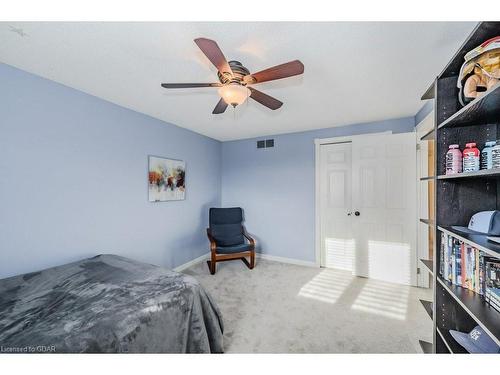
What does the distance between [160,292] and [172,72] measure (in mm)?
1740

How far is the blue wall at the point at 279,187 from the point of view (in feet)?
11.3

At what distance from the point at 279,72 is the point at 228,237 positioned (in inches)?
110

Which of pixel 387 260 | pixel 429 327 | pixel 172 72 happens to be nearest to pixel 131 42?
pixel 172 72

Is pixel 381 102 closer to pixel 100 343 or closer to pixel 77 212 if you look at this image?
pixel 100 343

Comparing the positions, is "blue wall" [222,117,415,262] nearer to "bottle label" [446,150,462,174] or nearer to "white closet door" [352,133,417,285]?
"white closet door" [352,133,417,285]

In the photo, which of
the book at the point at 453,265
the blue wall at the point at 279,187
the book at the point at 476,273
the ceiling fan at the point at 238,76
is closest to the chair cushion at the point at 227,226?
the blue wall at the point at 279,187

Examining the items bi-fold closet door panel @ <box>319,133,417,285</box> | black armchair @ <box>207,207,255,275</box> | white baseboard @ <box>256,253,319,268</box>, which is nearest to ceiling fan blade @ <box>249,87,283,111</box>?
bi-fold closet door panel @ <box>319,133,417,285</box>

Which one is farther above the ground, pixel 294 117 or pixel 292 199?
pixel 294 117

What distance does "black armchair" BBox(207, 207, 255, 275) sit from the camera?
124 inches

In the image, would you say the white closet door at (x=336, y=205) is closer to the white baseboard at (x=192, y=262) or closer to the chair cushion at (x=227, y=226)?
the chair cushion at (x=227, y=226)

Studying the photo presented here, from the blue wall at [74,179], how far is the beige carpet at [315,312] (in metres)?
1.21

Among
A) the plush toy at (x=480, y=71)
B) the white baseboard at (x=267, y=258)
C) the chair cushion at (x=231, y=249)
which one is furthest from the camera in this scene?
the white baseboard at (x=267, y=258)

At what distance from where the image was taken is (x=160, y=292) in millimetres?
1465

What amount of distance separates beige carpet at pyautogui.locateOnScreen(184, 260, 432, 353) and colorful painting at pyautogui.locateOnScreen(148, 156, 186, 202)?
127cm
